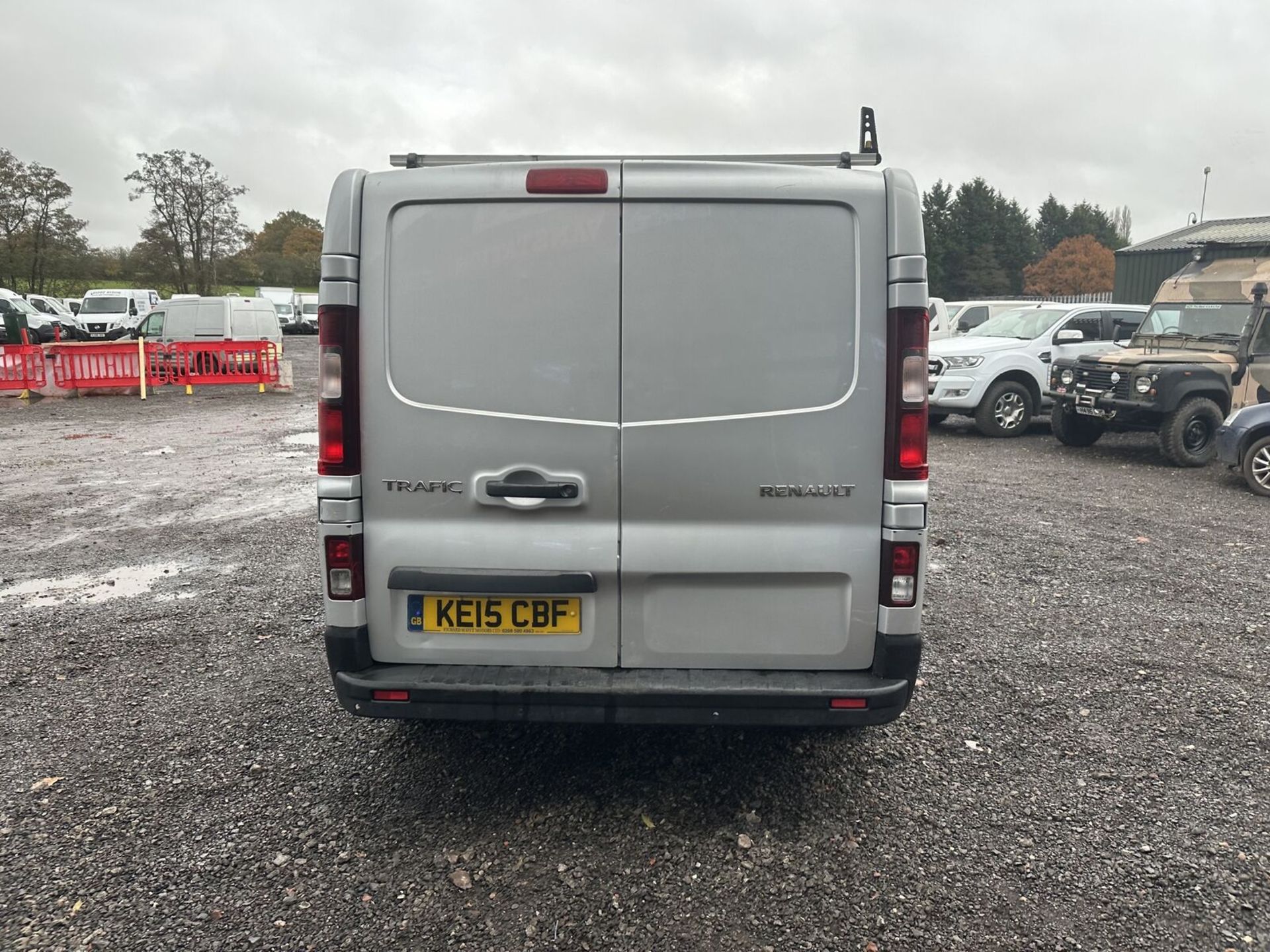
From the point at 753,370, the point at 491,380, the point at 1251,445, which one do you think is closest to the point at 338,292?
the point at 491,380

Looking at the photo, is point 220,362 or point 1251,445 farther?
point 220,362

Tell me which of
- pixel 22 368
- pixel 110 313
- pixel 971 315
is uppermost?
pixel 110 313

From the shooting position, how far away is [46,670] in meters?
4.61

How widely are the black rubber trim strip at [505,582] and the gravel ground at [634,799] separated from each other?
2.81ft

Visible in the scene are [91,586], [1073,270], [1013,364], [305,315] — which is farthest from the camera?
[1073,270]

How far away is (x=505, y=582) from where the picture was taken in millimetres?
3080

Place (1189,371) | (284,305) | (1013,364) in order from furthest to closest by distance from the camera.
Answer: (284,305) < (1013,364) < (1189,371)

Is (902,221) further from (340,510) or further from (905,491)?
(340,510)

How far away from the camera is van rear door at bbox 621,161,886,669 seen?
2998mm

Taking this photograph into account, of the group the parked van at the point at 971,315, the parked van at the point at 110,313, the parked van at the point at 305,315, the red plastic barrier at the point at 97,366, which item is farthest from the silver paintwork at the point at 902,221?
the parked van at the point at 305,315

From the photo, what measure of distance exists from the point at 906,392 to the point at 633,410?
891mm

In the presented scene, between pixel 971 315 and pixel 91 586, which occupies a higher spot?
pixel 971 315

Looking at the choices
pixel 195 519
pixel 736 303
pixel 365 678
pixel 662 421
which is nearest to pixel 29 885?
pixel 365 678

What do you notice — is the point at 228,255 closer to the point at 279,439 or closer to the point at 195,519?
the point at 279,439
